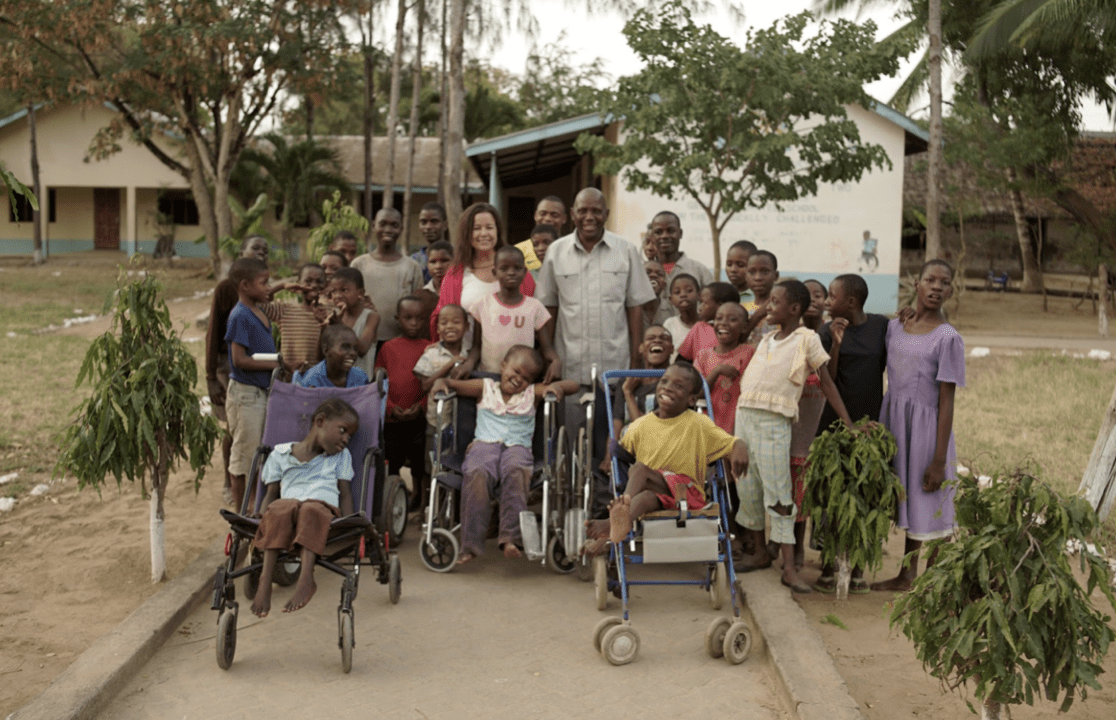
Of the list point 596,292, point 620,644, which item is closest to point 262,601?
point 620,644

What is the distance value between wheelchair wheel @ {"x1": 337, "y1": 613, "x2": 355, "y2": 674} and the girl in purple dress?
278 centimetres

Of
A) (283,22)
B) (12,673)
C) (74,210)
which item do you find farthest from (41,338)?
(74,210)

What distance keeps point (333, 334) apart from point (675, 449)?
6.41 ft

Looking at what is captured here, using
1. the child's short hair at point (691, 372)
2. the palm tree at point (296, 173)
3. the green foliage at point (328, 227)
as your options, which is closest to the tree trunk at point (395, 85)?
the palm tree at point (296, 173)

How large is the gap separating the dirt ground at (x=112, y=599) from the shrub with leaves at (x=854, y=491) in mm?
363

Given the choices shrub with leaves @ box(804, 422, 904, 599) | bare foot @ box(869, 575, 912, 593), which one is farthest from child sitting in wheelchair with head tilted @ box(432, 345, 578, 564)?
bare foot @ box(869, 575, 912, 593)

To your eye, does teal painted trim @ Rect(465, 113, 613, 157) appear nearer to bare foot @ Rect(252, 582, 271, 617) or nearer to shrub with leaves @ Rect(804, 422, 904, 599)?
shrub with leaves @ Rect(804, 422, 904, 599)

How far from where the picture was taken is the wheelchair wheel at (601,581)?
5.19 meters

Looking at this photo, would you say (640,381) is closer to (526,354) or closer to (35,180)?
(526,354)

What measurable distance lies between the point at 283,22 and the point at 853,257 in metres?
11.9

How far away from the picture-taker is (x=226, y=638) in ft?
14.6

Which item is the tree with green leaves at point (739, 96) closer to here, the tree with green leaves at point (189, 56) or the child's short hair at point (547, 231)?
the child's short hair at point (547, 231)

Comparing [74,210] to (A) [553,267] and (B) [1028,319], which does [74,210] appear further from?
(A) [553,267]

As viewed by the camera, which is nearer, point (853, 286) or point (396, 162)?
point (853, 286)
